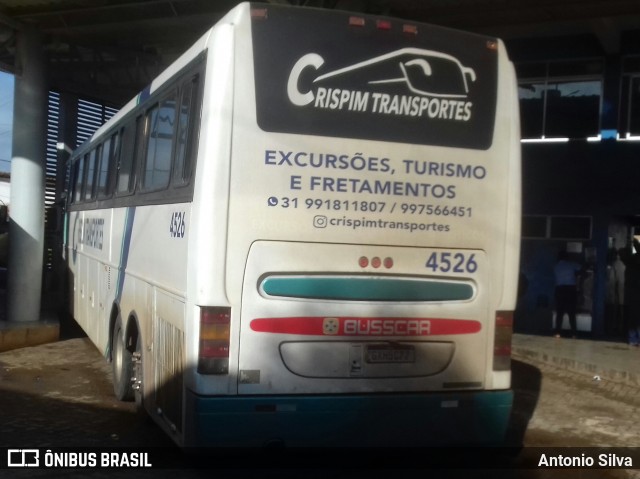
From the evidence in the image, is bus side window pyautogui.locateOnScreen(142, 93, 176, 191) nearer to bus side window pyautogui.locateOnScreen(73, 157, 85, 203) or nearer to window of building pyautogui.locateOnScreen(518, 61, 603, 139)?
bus side window pyautogui.locateOnScreen(73, 157, 85, 203)

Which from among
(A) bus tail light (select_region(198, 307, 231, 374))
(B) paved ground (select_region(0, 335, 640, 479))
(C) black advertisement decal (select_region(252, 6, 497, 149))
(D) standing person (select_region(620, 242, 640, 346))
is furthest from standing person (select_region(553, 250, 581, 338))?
(A) bus tail light (select_region(198, 307, 231, 374))

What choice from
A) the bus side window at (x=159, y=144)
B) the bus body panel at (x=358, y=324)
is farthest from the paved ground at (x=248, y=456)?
the bus side window at (x=159, y=144)

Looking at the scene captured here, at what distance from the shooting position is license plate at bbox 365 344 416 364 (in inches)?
234

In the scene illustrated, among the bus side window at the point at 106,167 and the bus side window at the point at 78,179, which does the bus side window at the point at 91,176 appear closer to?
the bus side window at the point at 106,167

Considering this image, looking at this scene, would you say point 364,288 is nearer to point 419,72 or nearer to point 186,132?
point 419,72

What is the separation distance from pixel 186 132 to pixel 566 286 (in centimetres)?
1062

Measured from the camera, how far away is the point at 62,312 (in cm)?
1623

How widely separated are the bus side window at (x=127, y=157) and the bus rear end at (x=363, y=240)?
2.93m

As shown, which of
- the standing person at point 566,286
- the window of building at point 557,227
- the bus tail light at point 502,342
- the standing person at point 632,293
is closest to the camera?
the bus tail light at point 502,342

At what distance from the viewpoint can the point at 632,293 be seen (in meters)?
14.9

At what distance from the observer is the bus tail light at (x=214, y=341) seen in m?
5.51

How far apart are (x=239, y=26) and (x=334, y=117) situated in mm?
919

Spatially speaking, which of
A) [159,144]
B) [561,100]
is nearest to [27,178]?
[159,144]

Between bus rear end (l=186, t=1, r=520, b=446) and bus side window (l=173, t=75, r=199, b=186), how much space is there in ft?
1.85
